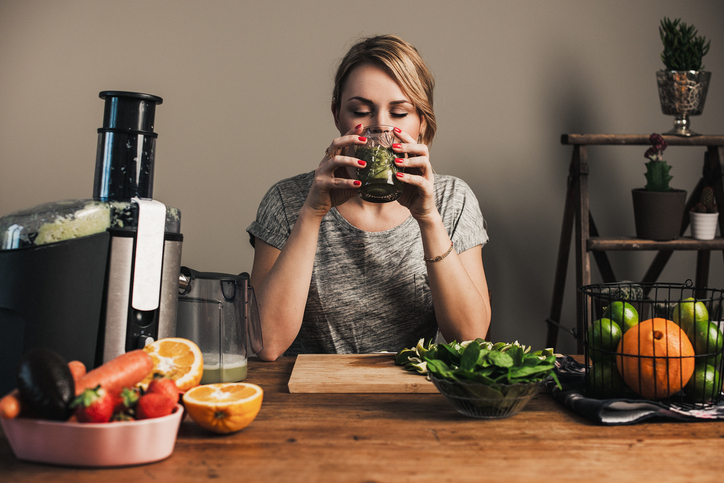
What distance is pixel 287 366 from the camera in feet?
3.91

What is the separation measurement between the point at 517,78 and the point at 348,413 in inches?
86.5

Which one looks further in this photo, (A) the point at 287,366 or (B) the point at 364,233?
(B) the point at 364,233

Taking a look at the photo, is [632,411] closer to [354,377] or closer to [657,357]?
[657,357]

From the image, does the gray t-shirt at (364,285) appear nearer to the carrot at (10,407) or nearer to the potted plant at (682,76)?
the carrot at (10,407)

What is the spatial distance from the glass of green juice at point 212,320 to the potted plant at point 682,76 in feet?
6.57

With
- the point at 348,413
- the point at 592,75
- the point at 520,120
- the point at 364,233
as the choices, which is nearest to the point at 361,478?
the point at 348,413

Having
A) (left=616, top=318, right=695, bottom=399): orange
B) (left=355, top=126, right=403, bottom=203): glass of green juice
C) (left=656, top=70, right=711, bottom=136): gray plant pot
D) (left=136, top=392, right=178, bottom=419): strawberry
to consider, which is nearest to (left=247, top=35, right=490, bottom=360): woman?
(left=355, top=126, right=403, bottom=203): glass of green juice

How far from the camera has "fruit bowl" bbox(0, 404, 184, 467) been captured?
664mm

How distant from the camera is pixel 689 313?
89 cm

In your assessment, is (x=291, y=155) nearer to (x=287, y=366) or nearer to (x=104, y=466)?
(x=287, y=366)

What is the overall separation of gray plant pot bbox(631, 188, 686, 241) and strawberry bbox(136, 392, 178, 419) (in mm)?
2066

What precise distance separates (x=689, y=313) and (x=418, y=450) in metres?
0.48

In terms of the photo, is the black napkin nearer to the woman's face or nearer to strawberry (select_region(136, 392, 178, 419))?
strawberry (select_region(136, 392, 178, 419))

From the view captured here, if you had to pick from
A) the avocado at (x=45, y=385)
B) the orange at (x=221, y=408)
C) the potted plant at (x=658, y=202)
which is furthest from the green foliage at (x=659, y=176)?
the avocado at (x=45, y=385)
